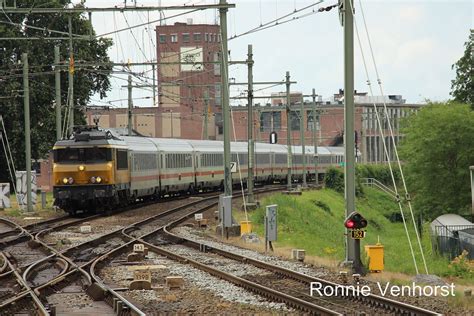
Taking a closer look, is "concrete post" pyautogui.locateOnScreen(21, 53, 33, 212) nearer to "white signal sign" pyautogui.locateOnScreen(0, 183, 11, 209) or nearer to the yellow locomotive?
the yellow locomotive

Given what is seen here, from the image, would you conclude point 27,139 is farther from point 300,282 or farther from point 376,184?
point 376,184

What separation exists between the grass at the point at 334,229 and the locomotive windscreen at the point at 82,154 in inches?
239

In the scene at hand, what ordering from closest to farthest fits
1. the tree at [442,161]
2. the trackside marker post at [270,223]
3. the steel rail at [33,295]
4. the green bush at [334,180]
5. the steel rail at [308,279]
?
the steel rail at [308,279] < the steel rail at [33,295] < the trackside marker post at [270,223] < the tree at [442,161] < the green bush at [334,180]

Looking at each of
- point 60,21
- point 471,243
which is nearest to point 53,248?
point 471,243

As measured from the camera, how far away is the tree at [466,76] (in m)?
79.0

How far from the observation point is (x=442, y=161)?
6944cm

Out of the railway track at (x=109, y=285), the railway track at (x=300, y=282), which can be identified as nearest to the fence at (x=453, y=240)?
the railway track at (x=109, y=285)

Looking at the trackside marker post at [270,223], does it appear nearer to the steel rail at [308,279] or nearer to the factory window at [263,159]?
the steel rail at [308,279]

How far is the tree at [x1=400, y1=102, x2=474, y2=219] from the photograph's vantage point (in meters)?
66.9

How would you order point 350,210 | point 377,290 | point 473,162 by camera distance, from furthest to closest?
point 473,162 < point 350,210 < point 377,290

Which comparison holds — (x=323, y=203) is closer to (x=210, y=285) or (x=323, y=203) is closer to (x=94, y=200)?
(x=94, y=200)

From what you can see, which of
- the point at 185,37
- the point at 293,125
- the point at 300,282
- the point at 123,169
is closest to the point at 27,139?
the point at 123,169

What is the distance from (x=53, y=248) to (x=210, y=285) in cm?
803

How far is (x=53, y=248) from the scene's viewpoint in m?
23.7
